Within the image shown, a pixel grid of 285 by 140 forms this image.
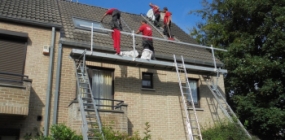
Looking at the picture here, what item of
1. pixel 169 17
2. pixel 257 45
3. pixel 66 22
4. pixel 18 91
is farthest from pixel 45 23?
pixel 257 45

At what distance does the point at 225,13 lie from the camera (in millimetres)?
19047

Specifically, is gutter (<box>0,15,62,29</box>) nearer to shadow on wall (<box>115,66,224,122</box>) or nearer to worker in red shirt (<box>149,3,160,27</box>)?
shadow on wall (<box>115,66,224,122</box>)

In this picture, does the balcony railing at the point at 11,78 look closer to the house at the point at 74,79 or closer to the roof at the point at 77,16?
the house at the point at 74,79

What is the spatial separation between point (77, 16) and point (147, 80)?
444 cm

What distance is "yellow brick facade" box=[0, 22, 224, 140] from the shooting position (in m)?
9.81

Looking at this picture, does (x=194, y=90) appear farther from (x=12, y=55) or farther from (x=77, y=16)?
(x=12, y=55)

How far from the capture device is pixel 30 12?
37.4 ft

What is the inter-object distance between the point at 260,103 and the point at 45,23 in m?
10.7

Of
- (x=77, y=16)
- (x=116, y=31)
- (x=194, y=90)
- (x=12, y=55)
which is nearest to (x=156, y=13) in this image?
(x=77, y=16)

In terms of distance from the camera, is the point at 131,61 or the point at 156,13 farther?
the point at 156,13

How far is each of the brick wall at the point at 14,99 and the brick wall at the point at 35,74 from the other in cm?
49

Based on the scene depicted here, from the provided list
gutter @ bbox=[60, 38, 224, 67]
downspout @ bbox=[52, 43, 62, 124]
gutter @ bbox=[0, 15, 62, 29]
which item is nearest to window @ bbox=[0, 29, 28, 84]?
gutter @ bbox=[0, 15, 62, 29]

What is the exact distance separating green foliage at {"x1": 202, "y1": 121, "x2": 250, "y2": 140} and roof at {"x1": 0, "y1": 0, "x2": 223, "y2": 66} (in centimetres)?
303

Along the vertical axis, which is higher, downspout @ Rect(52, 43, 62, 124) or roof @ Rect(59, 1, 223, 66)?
roof @ Rect(59, 1, 223, 66)
